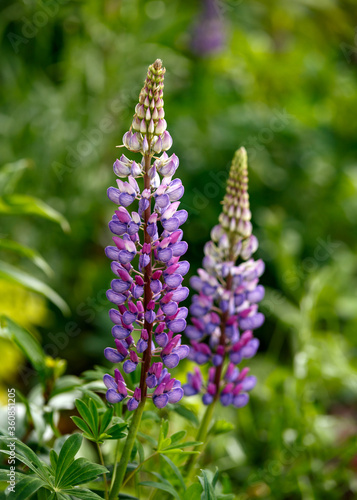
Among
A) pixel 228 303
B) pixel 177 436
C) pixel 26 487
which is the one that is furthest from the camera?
pixel 228 303

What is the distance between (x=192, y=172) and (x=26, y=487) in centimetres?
232

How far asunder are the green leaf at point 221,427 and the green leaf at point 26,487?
460 mm

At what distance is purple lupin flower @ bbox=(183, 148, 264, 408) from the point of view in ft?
3.95

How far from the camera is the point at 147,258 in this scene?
0.95 m

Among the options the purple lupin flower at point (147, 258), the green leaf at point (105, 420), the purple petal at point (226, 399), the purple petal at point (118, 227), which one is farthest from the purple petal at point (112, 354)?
the purple petal at point (226, 399)

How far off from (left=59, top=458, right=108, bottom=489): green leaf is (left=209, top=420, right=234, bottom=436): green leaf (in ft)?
1.18

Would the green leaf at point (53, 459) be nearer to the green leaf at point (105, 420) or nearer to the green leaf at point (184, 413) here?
the green leaf at point (105, 420)

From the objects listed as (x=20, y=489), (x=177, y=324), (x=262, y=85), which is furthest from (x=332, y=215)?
(x=20, y=489)

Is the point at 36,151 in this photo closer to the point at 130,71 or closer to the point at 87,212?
the point at 87,212

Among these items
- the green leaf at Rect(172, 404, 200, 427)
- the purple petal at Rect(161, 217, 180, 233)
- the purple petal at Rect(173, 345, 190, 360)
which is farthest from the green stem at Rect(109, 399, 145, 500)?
the purple petal at Rect(161, 217, 180, 233)

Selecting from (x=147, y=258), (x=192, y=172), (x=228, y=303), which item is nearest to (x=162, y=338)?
(x=147, y=258)

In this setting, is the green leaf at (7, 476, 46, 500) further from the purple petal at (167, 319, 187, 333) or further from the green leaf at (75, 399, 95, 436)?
the purple petal at (167, 319, 187, 333)

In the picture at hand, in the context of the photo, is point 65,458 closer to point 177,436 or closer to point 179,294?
point 177,436

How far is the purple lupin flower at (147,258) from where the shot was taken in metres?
0.96
